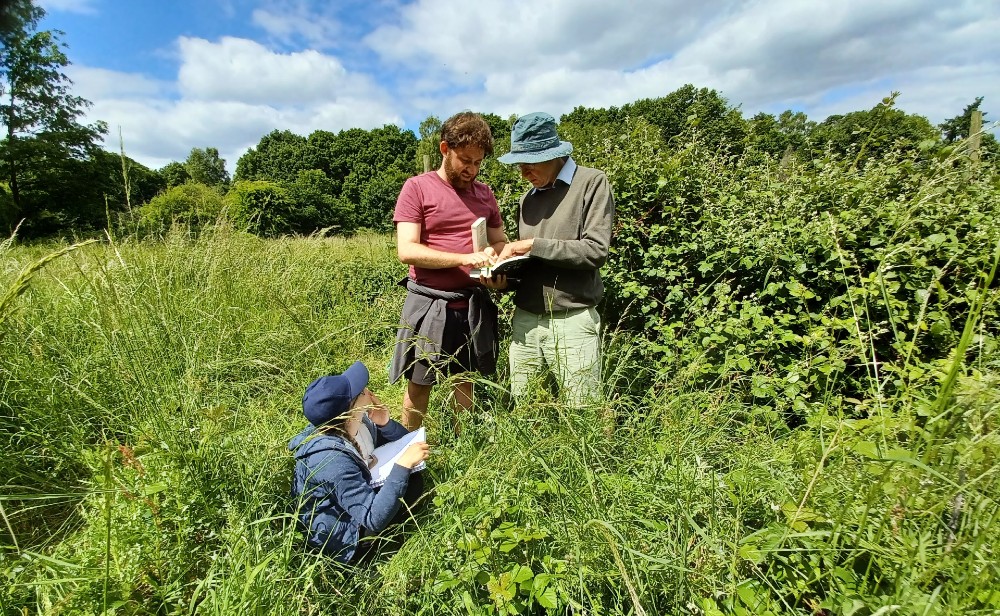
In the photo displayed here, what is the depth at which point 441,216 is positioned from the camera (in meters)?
2.27

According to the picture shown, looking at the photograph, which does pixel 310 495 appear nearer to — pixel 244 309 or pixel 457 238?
pixel 457 238

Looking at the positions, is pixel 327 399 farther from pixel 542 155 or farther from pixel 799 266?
pixel 799 266

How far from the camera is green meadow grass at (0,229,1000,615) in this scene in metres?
1.01

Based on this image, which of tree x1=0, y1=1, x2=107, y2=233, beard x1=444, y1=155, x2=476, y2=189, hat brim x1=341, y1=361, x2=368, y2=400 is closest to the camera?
hat brim x1=341, y1=361, x2=368, y2=400

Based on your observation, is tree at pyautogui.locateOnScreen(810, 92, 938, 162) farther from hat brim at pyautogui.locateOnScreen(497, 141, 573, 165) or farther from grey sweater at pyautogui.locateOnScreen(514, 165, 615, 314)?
hat brim at pyautogui.locateOnScreen(497, 141, 573, 165)

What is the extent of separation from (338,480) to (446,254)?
1.16m

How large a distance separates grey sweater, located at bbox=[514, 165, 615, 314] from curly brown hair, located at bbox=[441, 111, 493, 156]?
48 cm

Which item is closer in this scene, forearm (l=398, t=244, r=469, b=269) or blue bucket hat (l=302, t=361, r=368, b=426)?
blue bucket hat (l=302, t=361, r=368, b=426)

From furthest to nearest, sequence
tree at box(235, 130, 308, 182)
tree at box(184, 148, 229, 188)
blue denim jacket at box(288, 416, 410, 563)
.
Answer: tree at box(184, 148, 229, 188)
tree at box(235, 130, 308, 182)
blue denim jacket at box(288, 416, 410, 563)

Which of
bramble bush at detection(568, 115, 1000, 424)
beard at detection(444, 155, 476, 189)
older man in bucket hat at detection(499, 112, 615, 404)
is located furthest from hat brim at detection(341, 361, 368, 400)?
bramble bush at detection(568, 115, 1000, 424)

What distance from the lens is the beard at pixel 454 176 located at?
224 cm

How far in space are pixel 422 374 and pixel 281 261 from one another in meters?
3.69

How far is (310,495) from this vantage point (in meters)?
1.70

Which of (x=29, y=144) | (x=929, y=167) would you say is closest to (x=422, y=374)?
(x=929, y=167)
